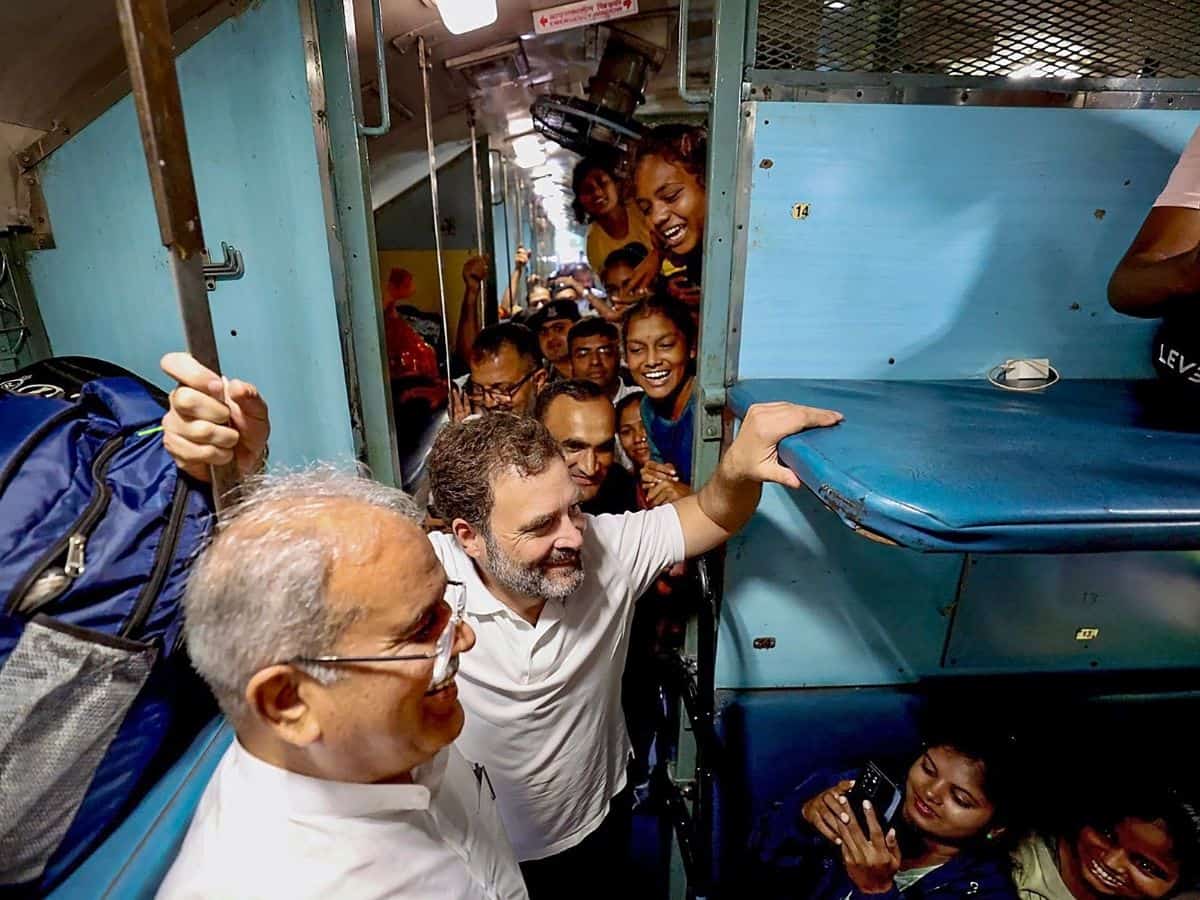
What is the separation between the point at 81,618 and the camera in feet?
2.72

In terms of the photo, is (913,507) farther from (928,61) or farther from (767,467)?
(928,61)

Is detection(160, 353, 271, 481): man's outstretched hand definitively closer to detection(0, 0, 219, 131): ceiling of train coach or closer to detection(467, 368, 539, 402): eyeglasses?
detection(0, 0, 219, 131): ceiling of train coach

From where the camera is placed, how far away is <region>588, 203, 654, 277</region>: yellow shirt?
131 inches

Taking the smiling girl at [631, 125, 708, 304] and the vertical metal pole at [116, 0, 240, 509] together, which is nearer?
the vertical metal pole at [116, 0, 240, 509]

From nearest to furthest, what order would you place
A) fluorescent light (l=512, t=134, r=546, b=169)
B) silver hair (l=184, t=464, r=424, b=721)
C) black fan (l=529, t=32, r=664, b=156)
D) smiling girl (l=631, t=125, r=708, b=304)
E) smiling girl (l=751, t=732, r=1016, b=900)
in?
silver hair (l=184, t=464, r=424, b=721) < smiling girl (l=751, t=732, r=1016, b=900) < smiling girl (l=631, t=125, r=708, b=304) < black fan (l=529, t=32, r=664, b=156) < fluorescent light (l=512, t=134, r=546, b=169)

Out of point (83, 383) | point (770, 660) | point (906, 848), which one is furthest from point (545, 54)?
point (906, 848)

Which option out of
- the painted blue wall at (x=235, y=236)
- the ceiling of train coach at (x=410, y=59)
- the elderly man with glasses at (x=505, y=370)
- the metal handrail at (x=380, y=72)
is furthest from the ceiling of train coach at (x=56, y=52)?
the elderly man with glasses at (x=505, y=370)

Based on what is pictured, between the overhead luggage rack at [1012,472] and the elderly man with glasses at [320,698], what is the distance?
665 mm

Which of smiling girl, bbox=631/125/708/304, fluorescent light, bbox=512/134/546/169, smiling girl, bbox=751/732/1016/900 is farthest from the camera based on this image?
fluorescent light, bbox=512/134/546/169

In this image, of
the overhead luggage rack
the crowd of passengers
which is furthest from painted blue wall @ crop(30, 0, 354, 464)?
the overhead luggage rack

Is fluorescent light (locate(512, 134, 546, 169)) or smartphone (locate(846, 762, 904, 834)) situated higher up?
fluorescent light (locate(512, 134, 546, 169))

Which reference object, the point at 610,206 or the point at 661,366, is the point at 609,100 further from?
the point at 661,366

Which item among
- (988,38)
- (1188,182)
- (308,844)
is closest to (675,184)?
(988,38)

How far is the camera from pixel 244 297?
1608 millimetres
